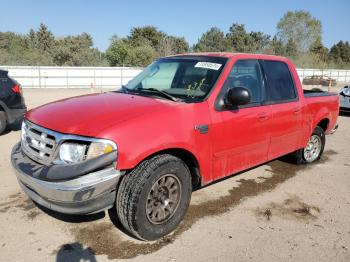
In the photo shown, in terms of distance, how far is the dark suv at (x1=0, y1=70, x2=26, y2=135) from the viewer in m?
8.03

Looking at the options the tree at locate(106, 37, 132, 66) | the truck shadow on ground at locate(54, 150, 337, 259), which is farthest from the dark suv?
the tree at locate(106, 37, 132, 66)

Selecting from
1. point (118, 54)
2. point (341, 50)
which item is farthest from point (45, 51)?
point (341, 50)

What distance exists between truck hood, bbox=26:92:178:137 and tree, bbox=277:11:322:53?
5997 centimetres

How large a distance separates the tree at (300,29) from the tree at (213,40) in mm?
14393

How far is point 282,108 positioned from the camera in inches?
193

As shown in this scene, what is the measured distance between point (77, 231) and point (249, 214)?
6.63ft

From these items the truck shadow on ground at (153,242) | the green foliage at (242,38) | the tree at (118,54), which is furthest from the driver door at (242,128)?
the green foliage at (242,38)

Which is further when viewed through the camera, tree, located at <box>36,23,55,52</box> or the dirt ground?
tree, located at <box>36,23,55,52</box>

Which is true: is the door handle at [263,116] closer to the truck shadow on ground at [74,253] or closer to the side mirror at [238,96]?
the side mirror at [238,96]

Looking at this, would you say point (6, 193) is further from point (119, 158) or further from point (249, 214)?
point (249, 214)

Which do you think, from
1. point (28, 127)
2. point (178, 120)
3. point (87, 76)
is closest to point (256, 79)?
point (178, 120)

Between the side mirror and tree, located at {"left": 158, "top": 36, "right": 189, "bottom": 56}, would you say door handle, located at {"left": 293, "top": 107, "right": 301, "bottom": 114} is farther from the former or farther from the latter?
tree, located at {"left": 158, "top": 36, "right": 189, "bottom": 56}

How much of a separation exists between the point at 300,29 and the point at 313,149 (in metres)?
59.1

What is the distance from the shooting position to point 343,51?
266ft
